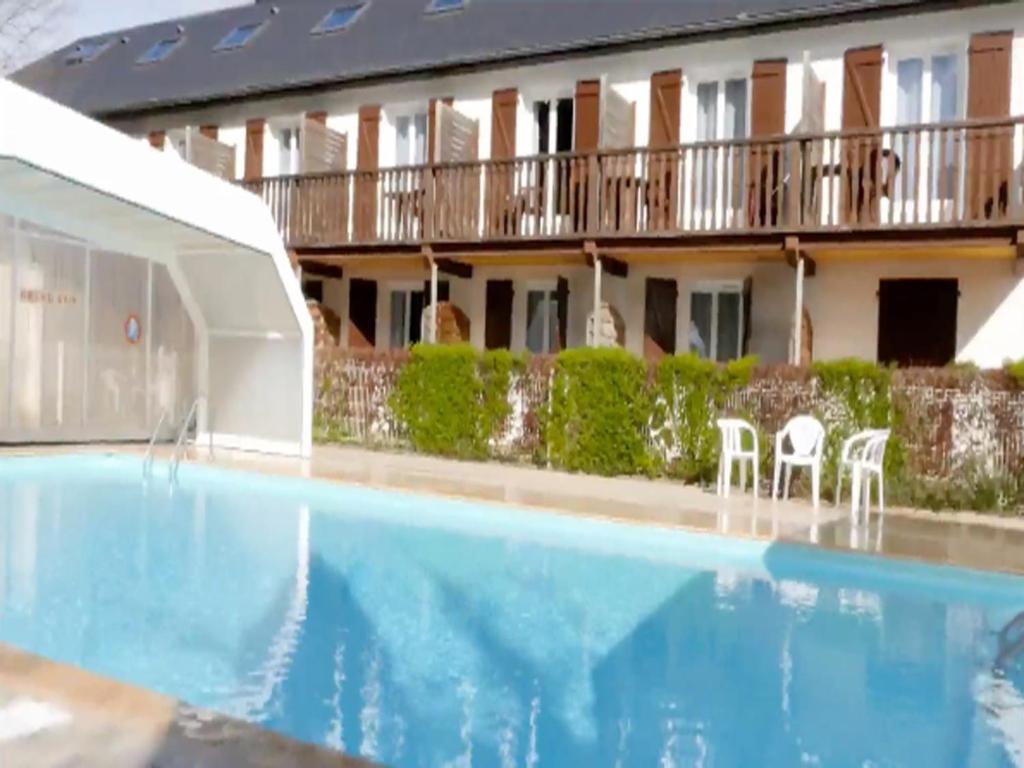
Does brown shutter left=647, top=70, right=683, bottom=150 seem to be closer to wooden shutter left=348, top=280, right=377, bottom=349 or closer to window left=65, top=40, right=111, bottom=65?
wooden shutter left=348, top=280, right=377, bottom=349

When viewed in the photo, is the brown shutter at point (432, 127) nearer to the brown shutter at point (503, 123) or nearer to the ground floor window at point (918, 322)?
the brown shutter at point (503, 123)

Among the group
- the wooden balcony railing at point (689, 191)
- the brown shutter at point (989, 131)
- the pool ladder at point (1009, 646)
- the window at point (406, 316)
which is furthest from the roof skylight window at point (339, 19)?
the pool ladder at point (1009, 646)

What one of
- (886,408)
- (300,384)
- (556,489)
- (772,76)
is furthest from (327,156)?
→ (886,408)

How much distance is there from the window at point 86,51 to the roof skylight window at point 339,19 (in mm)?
8315

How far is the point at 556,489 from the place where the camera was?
1193 centimetres

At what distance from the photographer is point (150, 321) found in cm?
1608

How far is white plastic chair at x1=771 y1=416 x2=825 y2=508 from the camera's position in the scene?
10977 millimetres

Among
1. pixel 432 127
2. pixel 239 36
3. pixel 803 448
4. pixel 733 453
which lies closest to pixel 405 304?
pixel 432 127

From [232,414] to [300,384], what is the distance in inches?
65.0

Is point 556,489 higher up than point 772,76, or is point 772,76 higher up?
point 772,76

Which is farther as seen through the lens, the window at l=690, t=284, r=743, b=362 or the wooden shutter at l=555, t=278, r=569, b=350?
the wooden shutter at l=555, t=278, r=569, b=350

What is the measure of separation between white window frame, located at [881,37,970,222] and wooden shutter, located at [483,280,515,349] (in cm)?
668

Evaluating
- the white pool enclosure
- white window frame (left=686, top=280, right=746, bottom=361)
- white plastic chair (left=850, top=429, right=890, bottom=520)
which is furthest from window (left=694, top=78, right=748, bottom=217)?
the white pool enclosure

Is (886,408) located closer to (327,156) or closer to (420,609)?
(420,609)
